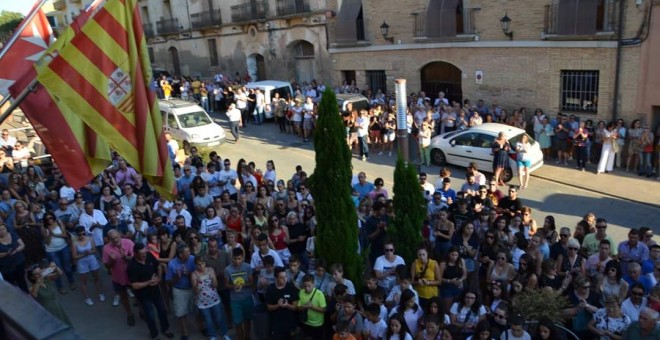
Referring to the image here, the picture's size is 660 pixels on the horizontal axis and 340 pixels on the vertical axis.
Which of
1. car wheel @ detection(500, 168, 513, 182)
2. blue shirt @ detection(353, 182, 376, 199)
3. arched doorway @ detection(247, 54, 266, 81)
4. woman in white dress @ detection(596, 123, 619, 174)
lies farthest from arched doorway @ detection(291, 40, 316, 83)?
blue shirt @ detection(353, 182, 376, 199)

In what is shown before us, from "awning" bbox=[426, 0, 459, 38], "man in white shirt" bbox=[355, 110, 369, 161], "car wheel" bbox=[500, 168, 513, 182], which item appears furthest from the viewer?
"awning" bbox=[426, 0, 459, 38]

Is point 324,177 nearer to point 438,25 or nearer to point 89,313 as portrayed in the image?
point 89,313

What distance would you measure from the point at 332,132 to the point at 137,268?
3288mm

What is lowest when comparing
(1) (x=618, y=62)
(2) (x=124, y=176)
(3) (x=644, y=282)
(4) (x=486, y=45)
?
(3) (x=644, y=282)

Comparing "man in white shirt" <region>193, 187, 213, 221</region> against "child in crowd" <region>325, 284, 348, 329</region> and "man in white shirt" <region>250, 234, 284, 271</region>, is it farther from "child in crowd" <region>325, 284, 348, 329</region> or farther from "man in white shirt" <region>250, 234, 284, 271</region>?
"child in crowd" <region>325, 284, 348, 329</region>

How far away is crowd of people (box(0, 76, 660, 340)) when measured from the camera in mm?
6738

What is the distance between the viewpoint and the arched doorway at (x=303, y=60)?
28625mm

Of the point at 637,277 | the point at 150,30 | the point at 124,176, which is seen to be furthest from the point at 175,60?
the point at 637,277

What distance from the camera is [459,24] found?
2059 cm

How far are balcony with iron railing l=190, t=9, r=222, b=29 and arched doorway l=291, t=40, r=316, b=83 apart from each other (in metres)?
7.10

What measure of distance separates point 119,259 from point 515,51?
14699mm

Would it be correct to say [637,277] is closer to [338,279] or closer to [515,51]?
[338,279]

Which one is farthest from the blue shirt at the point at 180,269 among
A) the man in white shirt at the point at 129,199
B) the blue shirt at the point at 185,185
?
the blue shirt at the point at 185,185

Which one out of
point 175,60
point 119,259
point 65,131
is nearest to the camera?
point 65,131
